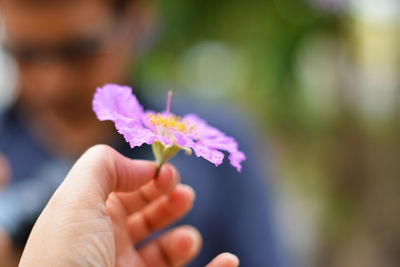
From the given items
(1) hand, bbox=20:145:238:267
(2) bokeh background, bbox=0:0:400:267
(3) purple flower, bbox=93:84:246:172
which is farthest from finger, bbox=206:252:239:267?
(2) bokeh background, bbox=0:0:400:267

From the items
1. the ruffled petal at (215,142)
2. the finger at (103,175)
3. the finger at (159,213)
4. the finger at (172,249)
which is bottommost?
the finger at (172,249)

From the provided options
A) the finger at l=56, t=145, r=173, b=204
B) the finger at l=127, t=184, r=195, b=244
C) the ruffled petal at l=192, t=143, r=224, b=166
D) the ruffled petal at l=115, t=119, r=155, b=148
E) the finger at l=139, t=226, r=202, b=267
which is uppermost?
the ruffled petal at l=115, t=119, r=155, b=148

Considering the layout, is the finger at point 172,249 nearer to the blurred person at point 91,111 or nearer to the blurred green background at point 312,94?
the blurred person at point 91,111

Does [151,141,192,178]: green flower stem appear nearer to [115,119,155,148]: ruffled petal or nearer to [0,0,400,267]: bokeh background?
[115,119,155,148]: ruffled petal

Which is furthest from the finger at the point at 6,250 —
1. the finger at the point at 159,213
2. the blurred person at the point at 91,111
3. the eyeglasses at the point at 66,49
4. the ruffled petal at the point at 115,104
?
the eyeglasses at the point at 66,49

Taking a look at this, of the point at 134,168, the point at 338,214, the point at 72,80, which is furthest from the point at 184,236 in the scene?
the point at 338,214

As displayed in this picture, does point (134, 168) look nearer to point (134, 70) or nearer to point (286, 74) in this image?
point (134, 70)
